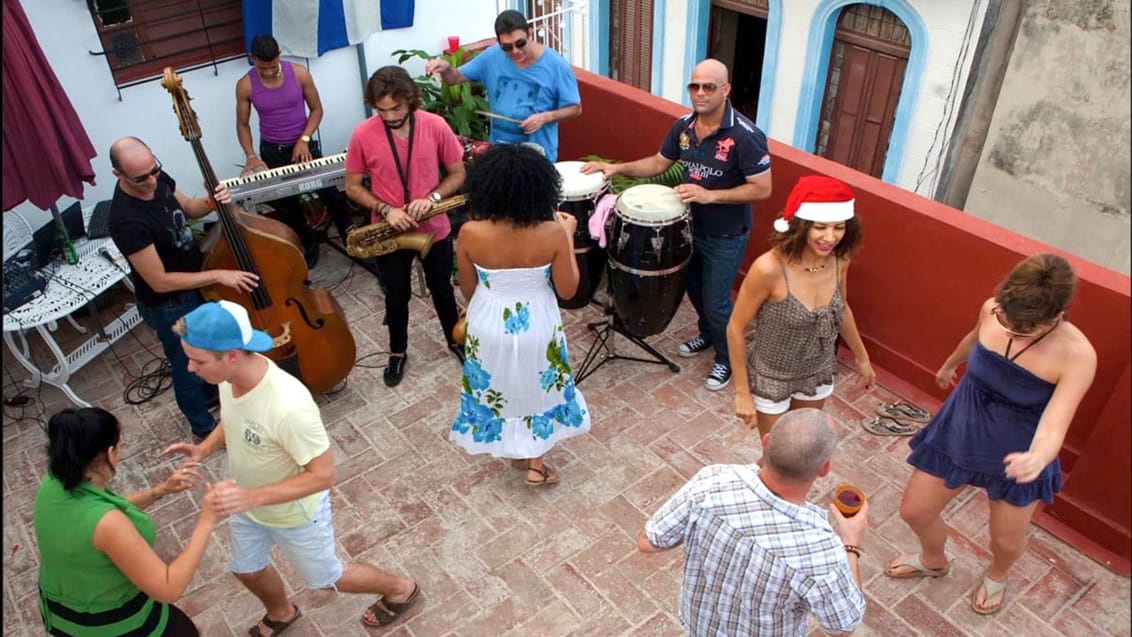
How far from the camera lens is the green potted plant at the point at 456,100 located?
6773mm

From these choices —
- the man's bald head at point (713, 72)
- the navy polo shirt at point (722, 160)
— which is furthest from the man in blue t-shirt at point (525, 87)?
the man's bald head at point (713, 72)

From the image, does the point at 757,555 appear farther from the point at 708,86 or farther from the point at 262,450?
the point at 708,86

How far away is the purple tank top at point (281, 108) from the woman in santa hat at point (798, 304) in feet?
12.7

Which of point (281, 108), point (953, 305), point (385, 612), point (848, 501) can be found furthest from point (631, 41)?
point (848, 501)

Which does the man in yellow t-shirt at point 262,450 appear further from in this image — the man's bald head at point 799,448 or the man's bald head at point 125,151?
the man's bald head at point 799,448

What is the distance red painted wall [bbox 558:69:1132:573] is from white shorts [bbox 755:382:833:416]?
1190 millimetres

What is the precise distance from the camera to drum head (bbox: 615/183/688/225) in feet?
14.4

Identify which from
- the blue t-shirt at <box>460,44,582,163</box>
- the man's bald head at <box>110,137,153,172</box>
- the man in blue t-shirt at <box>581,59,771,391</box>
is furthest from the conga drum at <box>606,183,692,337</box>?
the man's bald head at <box>110,137,153,172</box>

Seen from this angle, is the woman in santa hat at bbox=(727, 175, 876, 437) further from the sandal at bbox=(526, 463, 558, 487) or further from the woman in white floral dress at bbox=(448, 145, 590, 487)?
the sandal at bbox=(526, 463, 558, 487)

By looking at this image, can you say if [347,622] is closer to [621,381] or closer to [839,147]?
[621,381]

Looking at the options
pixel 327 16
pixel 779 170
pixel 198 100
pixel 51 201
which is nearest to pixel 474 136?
pixel 327 16

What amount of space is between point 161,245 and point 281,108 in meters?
2.14

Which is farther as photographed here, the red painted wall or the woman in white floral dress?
the red painted wall

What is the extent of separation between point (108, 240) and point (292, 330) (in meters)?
1.83
